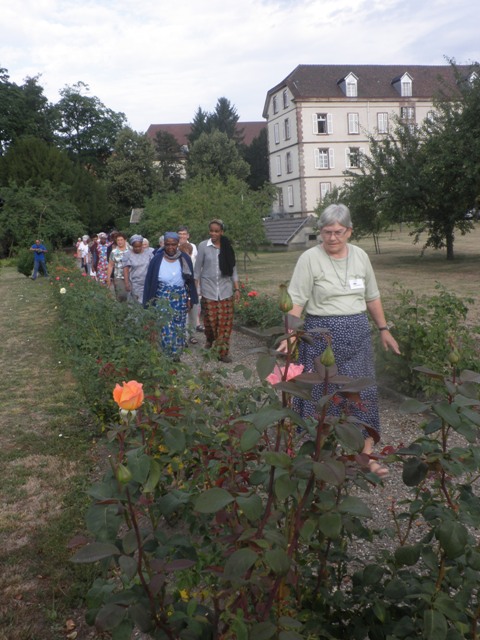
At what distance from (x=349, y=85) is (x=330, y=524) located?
53.2 m

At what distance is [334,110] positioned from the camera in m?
50.7

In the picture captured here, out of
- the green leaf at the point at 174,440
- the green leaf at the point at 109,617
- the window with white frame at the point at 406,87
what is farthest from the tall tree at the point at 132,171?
the green leaf at the point at 109,617

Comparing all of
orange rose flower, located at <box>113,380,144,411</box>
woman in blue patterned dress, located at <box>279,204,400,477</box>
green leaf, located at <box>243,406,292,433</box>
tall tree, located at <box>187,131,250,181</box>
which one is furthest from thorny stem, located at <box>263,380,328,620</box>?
tall tree, located at <box>187,131,250,181</box>

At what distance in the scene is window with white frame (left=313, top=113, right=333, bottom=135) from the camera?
50344 millimetres

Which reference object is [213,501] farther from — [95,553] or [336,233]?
[336,233]

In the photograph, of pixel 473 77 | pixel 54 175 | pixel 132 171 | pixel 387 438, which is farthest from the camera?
pixel 132 171

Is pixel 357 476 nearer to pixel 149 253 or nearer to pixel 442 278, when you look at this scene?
pixel 149 253

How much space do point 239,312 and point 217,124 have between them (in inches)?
2441

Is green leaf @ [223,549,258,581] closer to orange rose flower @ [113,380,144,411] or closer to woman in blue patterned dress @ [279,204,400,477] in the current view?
orange rose flower @ [113,380,144,411]

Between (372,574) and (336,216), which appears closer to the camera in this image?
(372,574)

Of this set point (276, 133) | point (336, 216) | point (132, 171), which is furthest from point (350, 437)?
point (276, 133)

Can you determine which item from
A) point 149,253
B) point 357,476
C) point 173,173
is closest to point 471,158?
point 149,253

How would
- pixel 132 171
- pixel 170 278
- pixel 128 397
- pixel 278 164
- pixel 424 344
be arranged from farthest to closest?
pixel 278 164
pixel 132 171
pixel 170 278
pixel 424 344
pixel 128 397

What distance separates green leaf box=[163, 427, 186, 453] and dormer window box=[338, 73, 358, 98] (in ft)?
173
